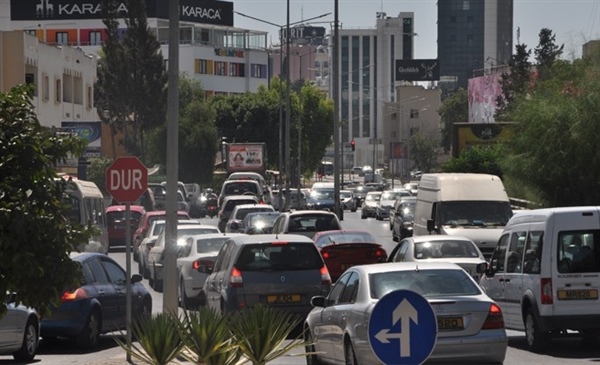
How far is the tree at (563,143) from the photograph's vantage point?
41.9 metres

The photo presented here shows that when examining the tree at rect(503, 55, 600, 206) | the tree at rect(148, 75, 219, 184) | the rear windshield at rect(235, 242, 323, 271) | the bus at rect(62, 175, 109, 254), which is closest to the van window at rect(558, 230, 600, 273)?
the rear windshield at rect(235, 242, 323, 271)

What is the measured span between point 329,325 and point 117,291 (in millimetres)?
6224

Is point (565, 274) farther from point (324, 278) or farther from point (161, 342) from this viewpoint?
point (161, 342)

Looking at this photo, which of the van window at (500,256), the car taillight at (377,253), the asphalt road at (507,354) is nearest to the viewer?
the asphalt road at (507,354)

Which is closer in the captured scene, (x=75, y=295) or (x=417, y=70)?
(x=75, y=295)

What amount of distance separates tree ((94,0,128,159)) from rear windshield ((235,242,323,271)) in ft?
226

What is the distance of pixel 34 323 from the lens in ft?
58.4

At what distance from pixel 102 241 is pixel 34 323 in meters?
A: 19.8

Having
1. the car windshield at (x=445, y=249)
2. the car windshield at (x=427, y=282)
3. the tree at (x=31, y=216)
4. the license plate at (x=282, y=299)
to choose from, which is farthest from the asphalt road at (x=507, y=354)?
the tree at (x=31, y=216)

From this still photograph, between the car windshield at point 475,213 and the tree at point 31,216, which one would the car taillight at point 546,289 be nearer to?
the tree at point 31,216

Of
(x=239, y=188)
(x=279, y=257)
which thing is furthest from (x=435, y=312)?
(x=239, y=188)

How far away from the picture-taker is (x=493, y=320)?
1390 centimetres

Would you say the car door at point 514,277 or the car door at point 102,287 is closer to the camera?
the car door at point 514,277

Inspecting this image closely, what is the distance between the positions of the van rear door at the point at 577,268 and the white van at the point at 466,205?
44.7ft
